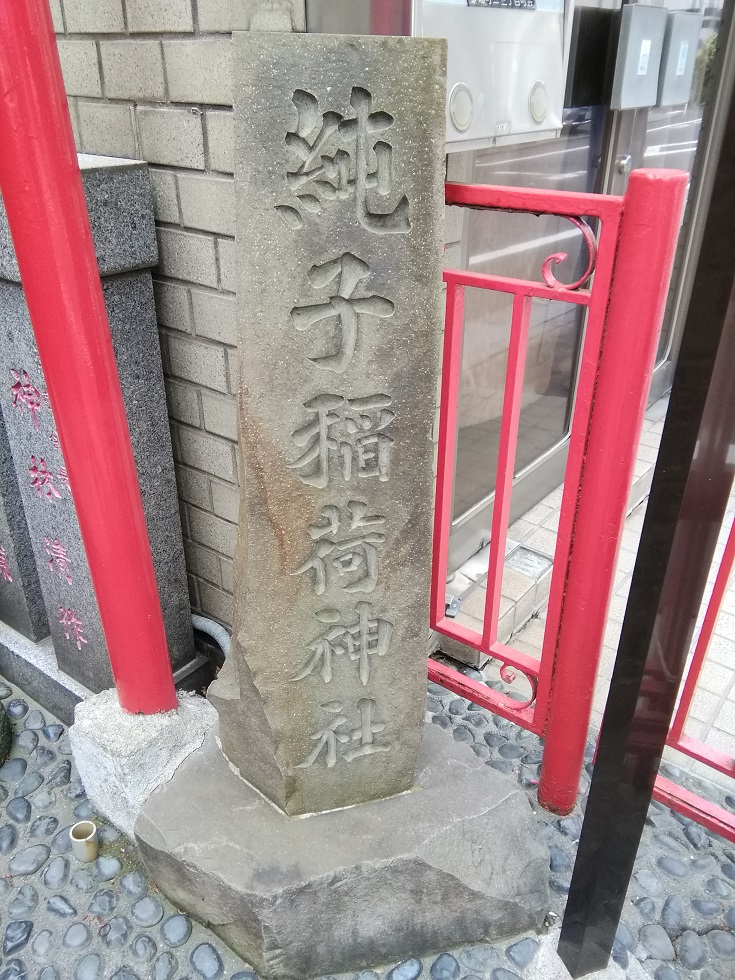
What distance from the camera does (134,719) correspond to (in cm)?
238

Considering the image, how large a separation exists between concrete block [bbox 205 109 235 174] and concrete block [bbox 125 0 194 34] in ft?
0.75

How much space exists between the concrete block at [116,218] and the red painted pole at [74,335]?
30 cm

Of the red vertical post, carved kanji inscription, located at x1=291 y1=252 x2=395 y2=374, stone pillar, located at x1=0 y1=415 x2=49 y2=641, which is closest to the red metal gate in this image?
the red vertical post

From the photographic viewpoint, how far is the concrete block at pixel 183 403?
2.60 metres

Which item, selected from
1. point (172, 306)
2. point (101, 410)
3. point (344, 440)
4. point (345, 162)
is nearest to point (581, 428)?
point (344, 440)

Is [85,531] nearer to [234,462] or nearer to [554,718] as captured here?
[234,462]

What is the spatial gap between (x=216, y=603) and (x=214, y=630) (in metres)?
0.12

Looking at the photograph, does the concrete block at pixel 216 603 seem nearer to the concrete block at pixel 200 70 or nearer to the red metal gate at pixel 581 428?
the red metal gate at pixel 581 428

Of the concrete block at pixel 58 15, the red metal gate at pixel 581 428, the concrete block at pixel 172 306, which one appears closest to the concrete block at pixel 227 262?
the concrete block at pixel 172 306

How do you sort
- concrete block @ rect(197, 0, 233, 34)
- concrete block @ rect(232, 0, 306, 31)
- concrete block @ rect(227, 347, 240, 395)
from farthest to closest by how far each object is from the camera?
concrete block @ rect(227, 347, 240, 395) < concrete block @ rect(197, 0, 233, 34) < concrete block @ rect(232, 0, 306, 31)

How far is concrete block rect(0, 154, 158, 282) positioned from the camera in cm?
208

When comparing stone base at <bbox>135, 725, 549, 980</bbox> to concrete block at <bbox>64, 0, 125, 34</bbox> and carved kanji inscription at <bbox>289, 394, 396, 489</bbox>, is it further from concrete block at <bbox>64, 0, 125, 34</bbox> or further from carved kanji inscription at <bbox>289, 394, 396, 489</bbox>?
concrete block at <bbox>64, 0, 125, 34</bbox>

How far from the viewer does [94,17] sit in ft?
7.43

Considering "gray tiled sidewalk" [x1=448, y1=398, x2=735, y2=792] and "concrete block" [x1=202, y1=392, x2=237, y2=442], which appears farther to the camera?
"gray tiled sidewalk" [x1=448, y1=398, x2=735, y2=792]
